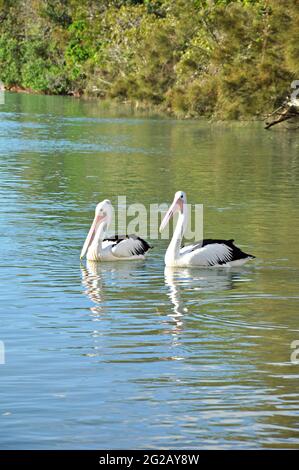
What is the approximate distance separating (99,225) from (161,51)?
1856 inches

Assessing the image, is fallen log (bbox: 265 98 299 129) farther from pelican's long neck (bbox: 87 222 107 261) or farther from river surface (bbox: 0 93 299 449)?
pelican's long neck (bbox: 87 222 107 261)

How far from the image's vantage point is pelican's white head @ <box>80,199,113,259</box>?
14117 millimetres

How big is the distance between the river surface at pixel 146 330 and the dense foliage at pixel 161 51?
16.9 metres

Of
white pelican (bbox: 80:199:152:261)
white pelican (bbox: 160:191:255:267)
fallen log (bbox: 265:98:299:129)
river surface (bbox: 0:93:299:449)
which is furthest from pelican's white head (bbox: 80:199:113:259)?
fallen log (bbox: 265:98:299:129)

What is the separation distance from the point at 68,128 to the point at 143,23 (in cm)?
2583

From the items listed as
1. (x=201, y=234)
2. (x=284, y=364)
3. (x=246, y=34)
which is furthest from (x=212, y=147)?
(x=284, y=364)

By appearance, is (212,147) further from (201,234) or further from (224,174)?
(201,234)

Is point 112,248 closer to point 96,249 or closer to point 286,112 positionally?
point 96,249

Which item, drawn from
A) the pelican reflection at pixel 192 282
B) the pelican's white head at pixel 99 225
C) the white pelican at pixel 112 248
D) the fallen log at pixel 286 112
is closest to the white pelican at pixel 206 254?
the pelican reflection at pixel 192 282

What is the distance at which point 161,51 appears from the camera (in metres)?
60.8

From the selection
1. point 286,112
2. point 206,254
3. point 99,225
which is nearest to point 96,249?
point 99,225

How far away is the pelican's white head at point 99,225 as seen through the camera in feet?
46.3

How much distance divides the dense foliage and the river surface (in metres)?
16.9

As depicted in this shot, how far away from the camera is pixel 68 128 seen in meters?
43.6
